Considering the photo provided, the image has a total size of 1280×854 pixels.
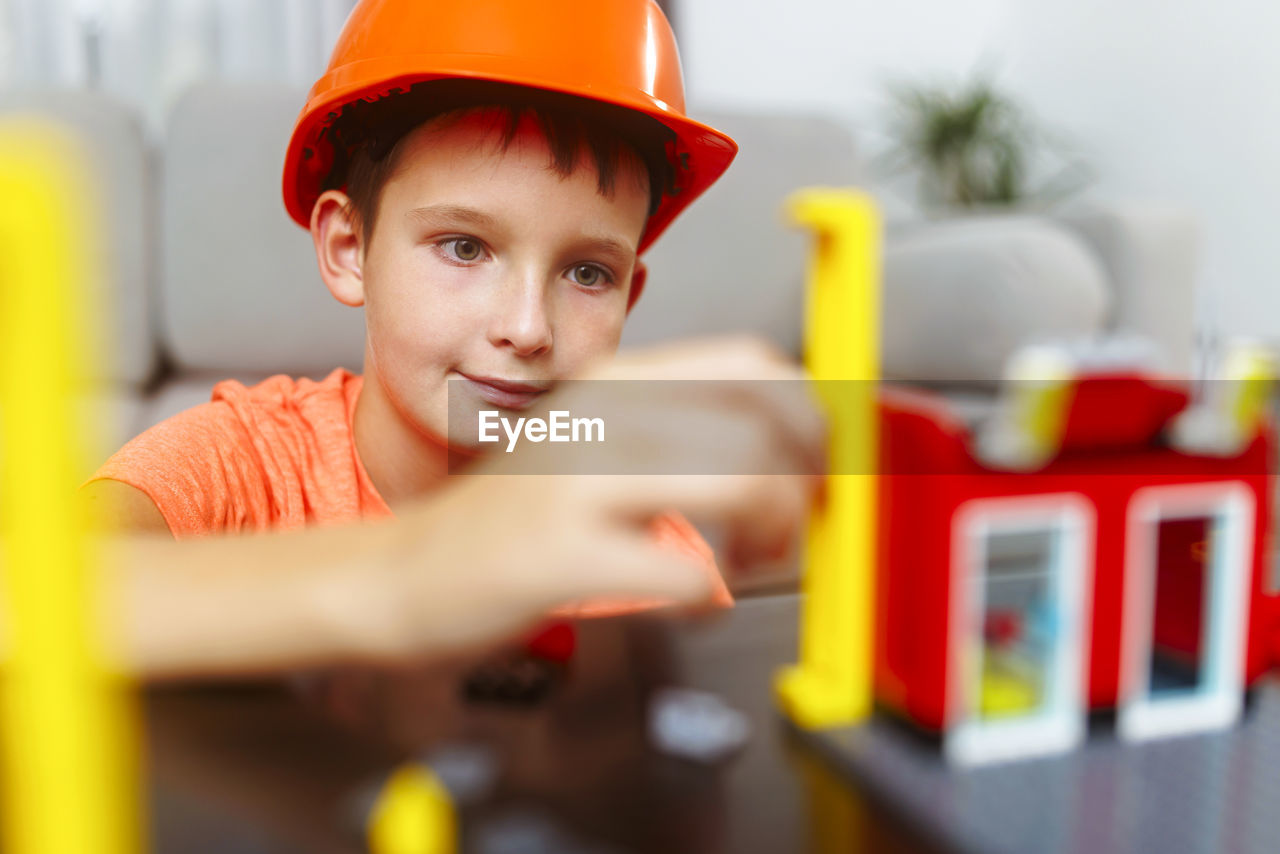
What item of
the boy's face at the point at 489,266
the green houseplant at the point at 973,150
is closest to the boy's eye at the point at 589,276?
the boy's face at the point at 489,266

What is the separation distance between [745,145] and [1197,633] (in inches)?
48.4

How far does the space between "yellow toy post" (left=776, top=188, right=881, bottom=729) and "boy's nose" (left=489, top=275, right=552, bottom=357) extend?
29 centimetres

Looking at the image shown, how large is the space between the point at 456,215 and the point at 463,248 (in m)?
0.02

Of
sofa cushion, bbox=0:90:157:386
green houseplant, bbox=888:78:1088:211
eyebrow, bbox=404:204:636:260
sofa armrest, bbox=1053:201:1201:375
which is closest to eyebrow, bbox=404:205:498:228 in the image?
eyebrow, bbox=404:204:636:260

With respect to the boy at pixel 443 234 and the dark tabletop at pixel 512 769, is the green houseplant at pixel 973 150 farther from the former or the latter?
the dark tabletop at pixel 512 769

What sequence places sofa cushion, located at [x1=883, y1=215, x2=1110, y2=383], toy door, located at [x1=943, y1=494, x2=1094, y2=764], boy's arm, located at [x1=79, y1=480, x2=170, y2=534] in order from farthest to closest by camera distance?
sofa cushion, located at [x1=883, y1=215, x2=1110, y2=383]
boy's arm, located at [x1=79, y1=480, x2=170, y2=534]
toy door, located at [x1=943, y1=494, x2=1094, y2=764]

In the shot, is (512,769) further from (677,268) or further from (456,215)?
(677,268)

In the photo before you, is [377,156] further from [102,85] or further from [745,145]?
[102,85]

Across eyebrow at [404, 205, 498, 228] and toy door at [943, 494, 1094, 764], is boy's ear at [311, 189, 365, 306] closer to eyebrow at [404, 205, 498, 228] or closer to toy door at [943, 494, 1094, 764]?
eyebrow at [404, 205, 498, 228]

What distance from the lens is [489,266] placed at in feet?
1.85

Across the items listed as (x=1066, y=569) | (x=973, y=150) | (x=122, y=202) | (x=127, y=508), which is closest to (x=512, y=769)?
(x=1066, y=569)

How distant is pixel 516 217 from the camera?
1.82 ft

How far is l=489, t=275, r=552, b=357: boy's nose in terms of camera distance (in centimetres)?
55

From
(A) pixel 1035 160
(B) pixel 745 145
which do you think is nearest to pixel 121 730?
(B) pixel 745 145
